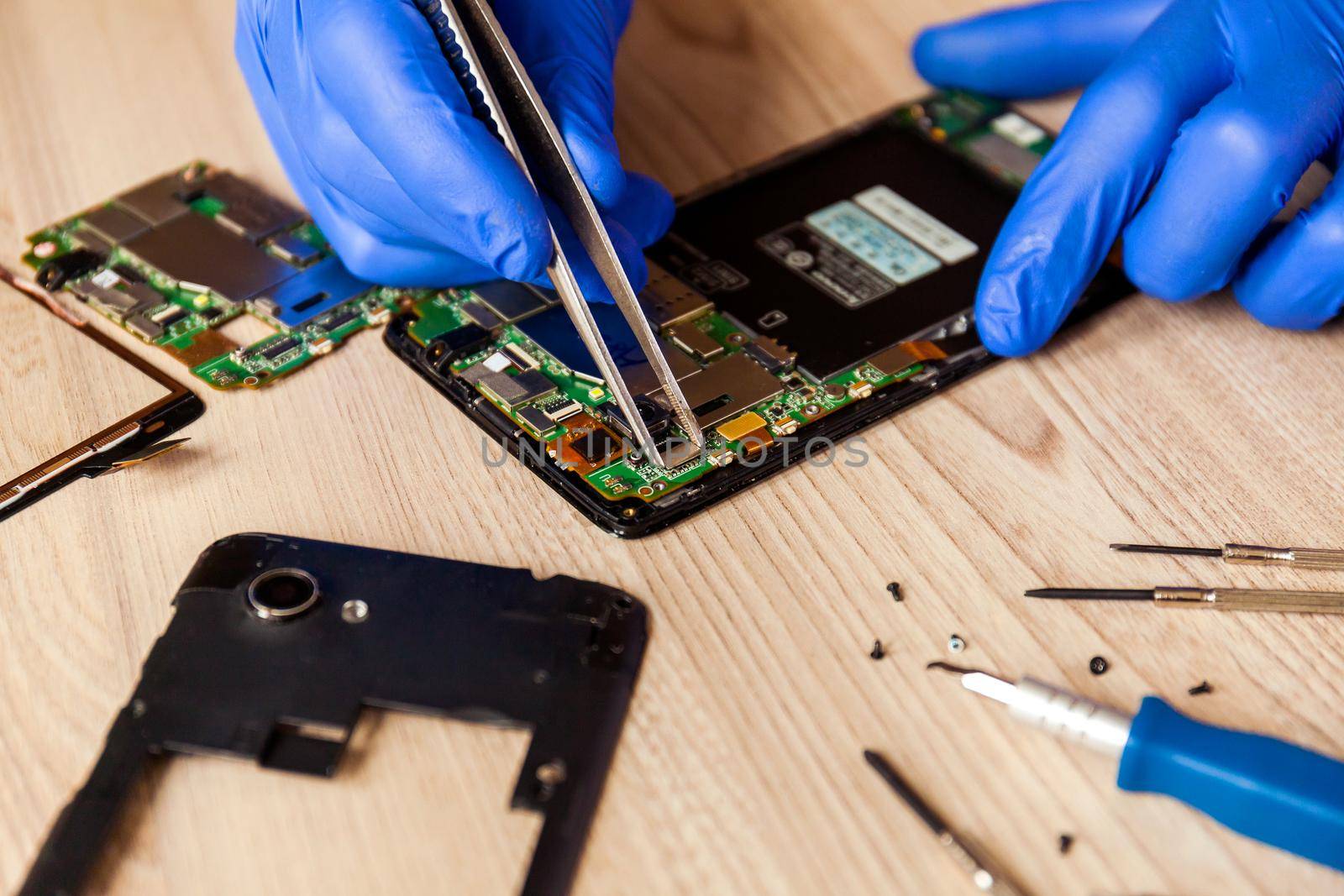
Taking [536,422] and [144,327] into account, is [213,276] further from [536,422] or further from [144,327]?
[536,422]

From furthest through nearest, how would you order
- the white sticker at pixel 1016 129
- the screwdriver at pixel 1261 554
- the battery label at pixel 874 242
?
the white sticker at pixel 1016 129 → the battery label at pixel 874 242 → the screwdriver at pixel 1261 554

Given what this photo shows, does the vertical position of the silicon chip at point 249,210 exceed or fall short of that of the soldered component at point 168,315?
it exceeds it

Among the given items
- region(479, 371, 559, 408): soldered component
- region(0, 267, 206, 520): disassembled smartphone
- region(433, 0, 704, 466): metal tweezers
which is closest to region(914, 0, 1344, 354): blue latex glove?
region(433, 0, 704, 466): metal tweezers

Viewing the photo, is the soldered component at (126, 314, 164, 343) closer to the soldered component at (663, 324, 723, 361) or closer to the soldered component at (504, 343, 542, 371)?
the soldered component at (504, 343, 542, 371)

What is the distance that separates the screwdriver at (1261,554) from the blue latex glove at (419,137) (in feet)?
2.56

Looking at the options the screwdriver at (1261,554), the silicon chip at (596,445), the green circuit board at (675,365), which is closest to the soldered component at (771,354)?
the green circuit board at (675,365)

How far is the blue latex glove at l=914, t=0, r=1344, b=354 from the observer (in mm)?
1732

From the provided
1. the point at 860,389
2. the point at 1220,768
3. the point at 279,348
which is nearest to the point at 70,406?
the point at 279,348

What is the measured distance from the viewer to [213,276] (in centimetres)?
189

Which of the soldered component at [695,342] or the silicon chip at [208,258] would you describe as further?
the silicon chip at [208,258]

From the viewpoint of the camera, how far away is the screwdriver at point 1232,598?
1442mm

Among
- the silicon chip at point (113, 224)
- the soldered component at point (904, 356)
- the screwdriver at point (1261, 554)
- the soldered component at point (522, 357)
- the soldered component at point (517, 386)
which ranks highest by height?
the silicon chip at point (113, 224)

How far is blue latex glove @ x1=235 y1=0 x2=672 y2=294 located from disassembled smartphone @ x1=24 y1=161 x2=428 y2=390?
0.25 ft

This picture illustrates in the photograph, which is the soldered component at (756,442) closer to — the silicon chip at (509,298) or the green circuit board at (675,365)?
the green circuit board at (675,365)
